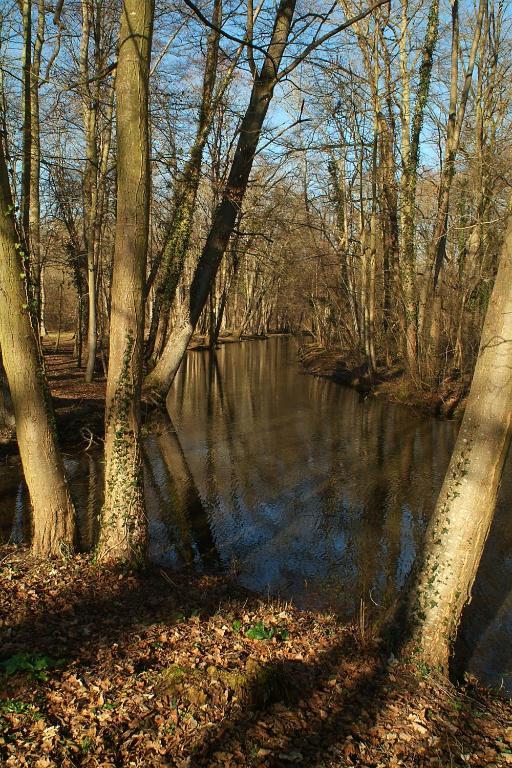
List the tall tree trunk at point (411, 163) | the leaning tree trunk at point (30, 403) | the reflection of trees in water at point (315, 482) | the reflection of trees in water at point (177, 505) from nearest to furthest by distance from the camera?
1. the leaning tree trunk at point (30, 403)
2. the reflection of trees in water at point (315, 482)
3. the reflection of trees in water at point (177, 505)
4. the tall tree trunk at point (411, 163)

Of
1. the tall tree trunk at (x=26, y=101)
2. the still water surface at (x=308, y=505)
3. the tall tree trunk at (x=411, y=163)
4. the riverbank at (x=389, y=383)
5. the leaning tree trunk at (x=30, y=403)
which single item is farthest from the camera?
the tall tree trunk at (x=411, y=163)

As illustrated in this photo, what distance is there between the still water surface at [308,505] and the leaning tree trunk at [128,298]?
1678mm

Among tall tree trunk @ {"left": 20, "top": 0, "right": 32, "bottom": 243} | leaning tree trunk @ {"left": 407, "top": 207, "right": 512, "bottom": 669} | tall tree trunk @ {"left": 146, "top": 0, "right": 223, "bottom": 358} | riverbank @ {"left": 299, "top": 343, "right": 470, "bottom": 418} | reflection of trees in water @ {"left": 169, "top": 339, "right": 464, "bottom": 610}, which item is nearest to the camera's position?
leaning tree trunk @ {"left": 407, "top": 207, "right": 512, "bottom": 669}

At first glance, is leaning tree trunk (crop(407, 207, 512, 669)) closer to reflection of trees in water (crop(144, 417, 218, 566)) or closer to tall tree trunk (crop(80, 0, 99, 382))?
reflection of trees in water (crop(144, 417, 218, 566))

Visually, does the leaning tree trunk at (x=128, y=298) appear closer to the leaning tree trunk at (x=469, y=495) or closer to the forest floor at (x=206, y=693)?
the forest floor at (x=206, y=693)

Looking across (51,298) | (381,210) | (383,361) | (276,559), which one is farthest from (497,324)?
(51,298)

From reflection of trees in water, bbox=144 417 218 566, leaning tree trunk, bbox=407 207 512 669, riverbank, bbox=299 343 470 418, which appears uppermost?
leaning tree trunk, bbox=407 207 512 669

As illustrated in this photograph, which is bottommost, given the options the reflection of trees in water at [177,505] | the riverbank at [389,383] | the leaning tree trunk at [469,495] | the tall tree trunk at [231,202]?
the reflection of trees in water at [177,505]

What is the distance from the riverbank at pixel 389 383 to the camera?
17828mm

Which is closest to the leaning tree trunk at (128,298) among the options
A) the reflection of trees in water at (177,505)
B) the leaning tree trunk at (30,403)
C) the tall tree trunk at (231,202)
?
the leaning tree trunk at (30,403)

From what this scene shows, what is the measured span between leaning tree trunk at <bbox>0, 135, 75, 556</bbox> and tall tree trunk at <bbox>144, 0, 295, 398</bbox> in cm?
669

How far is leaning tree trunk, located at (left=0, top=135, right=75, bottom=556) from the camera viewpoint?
5531 mm

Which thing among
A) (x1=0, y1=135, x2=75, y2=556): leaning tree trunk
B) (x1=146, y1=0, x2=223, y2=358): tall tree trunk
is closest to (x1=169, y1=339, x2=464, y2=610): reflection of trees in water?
(x1=0, y1=135, x2=75, y2=556): leaning tree trunk

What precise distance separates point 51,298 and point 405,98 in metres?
34.4
